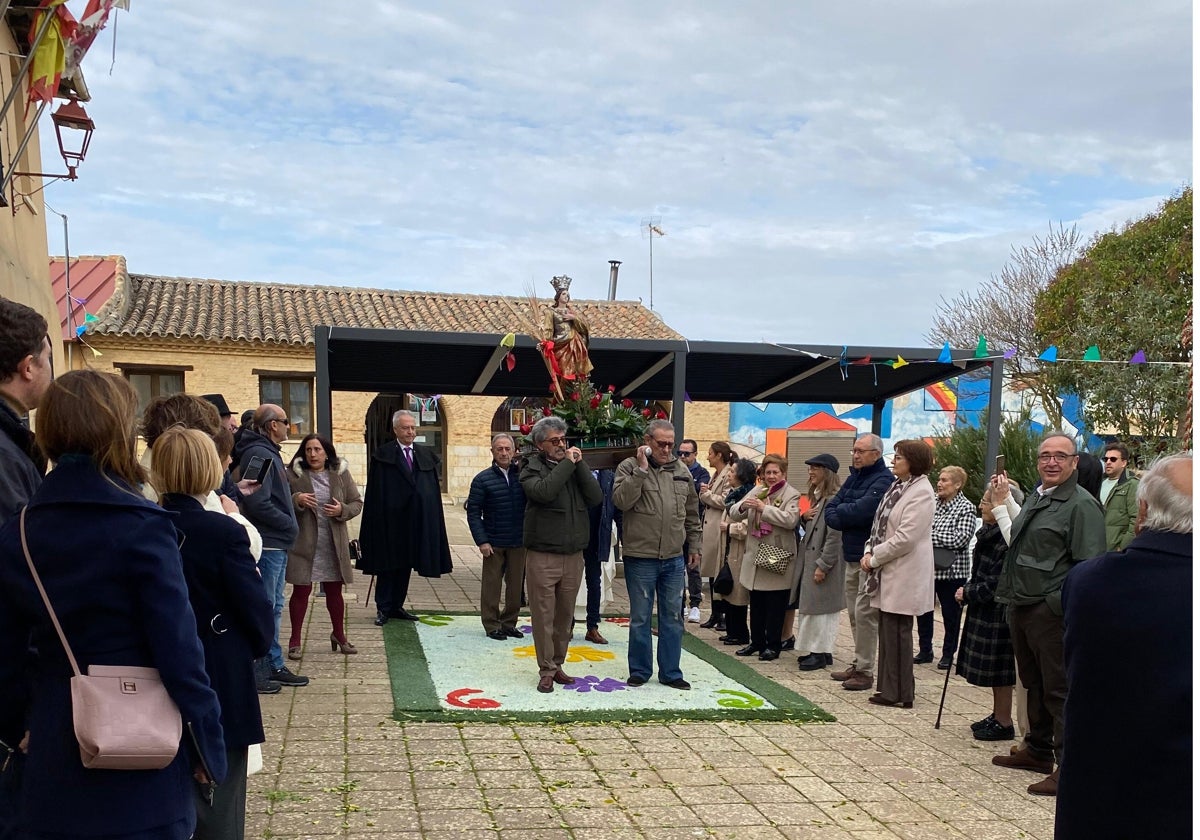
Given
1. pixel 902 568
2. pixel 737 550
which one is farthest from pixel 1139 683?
pixel 737 550

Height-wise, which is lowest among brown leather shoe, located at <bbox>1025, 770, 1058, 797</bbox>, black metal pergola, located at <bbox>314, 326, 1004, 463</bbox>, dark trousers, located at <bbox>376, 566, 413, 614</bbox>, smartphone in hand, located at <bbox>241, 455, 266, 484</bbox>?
brown leather shoe, located at <bbox>1025, 770, 1058, 797</bbox>

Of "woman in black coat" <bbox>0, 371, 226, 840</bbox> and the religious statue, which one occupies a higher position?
the religious statue

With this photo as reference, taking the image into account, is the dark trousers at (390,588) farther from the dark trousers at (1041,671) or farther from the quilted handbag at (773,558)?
the dark trousers at (1041,671)

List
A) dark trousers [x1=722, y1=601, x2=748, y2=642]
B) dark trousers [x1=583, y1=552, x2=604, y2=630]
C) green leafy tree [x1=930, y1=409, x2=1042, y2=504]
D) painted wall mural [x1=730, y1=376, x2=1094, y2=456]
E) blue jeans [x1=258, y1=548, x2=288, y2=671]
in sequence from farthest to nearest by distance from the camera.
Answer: painted wall mural [x1=730, y1=376, x2=1094, y2=456]
green leafy tree [x1=930, y1=409, x2=1042, y2=504]
dark trousers [x1=722, y1=601, x2=748, y2=642]
dark trousers [x1=583, y1=552, x2=604, y2=630]
blue jeans [x1=258, y1=548, x2=288, y2=671]

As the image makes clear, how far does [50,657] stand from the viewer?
7.95ft

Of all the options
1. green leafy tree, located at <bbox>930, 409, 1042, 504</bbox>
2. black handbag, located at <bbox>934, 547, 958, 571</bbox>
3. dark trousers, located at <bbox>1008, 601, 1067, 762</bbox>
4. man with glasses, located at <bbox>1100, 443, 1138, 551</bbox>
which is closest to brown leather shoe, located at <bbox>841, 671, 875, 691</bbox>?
black handbag, located at <bbox>934, 547, 958, 571</bbox>

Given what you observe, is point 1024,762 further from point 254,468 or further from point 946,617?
point 254,468

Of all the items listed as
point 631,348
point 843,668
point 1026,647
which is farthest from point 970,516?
point 631,348

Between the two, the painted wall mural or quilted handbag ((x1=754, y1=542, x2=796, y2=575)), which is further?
the painted wall mural

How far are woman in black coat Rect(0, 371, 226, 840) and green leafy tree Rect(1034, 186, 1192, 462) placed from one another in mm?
16432

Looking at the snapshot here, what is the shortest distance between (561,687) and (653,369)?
549 centimetres

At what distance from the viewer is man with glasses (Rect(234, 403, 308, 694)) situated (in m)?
6.39

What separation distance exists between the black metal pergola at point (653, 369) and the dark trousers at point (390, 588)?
5.59 ft

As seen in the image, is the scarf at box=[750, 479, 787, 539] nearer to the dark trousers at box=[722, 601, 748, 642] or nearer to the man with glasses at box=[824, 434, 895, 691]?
the man with glasses at box=[824, 434, 895, 691]
